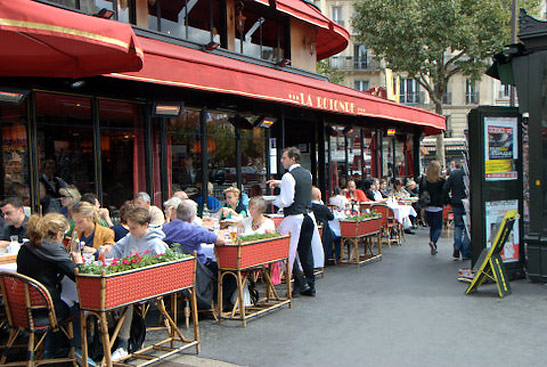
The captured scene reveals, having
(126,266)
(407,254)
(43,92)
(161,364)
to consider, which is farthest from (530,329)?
(43,92)

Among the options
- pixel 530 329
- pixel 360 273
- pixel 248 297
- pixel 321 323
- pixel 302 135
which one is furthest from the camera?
pixel 302 135

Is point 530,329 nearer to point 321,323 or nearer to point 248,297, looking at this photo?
point 321,323

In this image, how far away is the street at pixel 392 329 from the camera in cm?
450

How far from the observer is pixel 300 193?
6656 millimetres

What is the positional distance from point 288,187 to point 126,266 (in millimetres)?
2863

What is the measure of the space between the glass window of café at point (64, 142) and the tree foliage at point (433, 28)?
20272mm

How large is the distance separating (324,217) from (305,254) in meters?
1.53

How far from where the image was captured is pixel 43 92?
23.5 feet

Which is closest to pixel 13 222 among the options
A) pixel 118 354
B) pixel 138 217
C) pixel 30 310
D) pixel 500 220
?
pixel 138 217

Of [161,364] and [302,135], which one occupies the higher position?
[302,135]

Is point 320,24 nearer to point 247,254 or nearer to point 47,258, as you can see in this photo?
point 247,254

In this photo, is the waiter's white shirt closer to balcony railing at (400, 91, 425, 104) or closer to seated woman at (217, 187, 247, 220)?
seated woman at (217, 187, 247, 220)

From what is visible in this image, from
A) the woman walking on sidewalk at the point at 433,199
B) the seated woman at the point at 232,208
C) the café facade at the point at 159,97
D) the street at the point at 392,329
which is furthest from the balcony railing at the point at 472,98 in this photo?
the street at the point at 392,329

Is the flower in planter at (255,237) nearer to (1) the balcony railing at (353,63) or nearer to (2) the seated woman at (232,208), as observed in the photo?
(2) the seated woman at (232,208)
